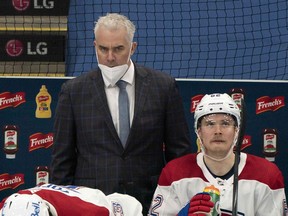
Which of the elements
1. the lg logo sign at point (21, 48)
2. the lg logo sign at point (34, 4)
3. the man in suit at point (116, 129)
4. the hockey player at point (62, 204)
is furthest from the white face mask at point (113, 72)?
the lg logo sign at point (34, 4)

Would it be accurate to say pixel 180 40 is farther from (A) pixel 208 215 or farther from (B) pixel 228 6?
(A) pixel 208 215

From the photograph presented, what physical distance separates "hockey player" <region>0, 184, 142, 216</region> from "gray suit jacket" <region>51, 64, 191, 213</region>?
0.51 meters

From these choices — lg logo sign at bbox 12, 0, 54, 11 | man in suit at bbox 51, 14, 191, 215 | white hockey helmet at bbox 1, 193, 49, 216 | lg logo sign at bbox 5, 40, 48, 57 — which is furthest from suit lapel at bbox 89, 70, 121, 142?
lg logo sign at bbox 12, 0, 54, 11

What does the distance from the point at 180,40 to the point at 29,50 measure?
1000 mm

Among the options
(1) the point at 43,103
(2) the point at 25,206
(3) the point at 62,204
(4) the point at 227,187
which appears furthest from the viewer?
(1) the point at 43,103

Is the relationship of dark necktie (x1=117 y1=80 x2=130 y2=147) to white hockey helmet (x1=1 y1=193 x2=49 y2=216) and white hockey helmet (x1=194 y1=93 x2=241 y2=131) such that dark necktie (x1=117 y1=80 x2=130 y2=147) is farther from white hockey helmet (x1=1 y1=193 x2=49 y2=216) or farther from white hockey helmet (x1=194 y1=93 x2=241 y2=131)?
white hockey helmet (x1=1 y1=193 x2=49 y2=216)

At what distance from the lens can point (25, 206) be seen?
223 cm

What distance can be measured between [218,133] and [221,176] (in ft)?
0.48

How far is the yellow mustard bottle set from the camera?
4109mm

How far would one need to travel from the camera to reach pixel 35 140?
414cm

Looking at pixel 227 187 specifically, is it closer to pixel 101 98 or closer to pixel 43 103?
pixel 101 98

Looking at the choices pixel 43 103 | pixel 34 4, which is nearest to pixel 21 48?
pixel 34 4

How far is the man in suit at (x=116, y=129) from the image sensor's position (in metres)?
3.13

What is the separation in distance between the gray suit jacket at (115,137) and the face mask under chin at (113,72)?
0.05m
